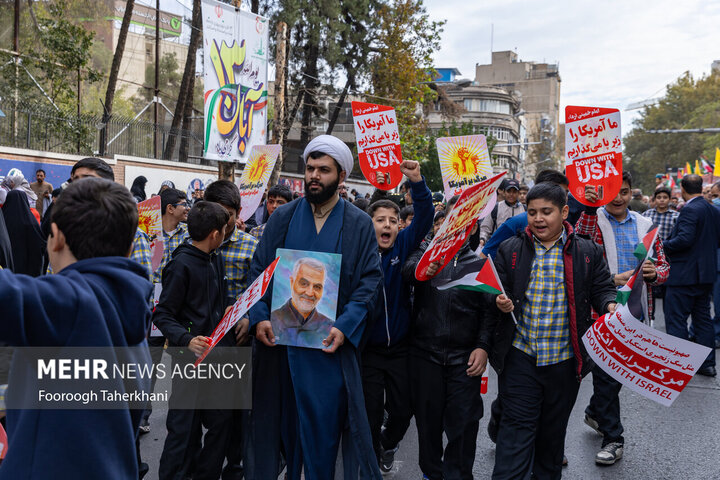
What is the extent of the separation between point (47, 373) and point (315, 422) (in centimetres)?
174

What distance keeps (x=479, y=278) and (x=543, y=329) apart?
0.62 metres

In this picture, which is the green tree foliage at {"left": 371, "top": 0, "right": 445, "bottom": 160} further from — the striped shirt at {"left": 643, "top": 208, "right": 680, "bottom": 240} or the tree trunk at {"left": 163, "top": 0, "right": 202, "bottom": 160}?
the striped shirt at {"left": 643, "top": 208, "right": 680, "bottom": 240}

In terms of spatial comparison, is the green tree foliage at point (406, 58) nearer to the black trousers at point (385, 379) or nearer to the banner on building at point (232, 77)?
the banner on building at point (232, 77)

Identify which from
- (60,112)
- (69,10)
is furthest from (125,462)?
(69,10)

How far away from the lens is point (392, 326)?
407cm

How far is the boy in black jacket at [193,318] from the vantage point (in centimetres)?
370

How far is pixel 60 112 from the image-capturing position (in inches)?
680

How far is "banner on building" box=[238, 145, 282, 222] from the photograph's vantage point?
6.54 metres

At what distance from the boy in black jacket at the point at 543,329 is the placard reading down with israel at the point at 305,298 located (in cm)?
100

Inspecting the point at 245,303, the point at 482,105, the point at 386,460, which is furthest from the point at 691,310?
the point at 482,105

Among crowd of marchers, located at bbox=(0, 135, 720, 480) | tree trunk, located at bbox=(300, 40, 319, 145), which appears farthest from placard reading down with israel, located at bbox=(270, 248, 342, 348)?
tree trunk, located at bbox=(300, 40, 319, 145)

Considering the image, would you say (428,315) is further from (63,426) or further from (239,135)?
(239,135)

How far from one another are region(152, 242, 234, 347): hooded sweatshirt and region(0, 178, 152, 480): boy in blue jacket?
1653 millimetres

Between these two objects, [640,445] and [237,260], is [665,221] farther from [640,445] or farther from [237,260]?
[237,260]
